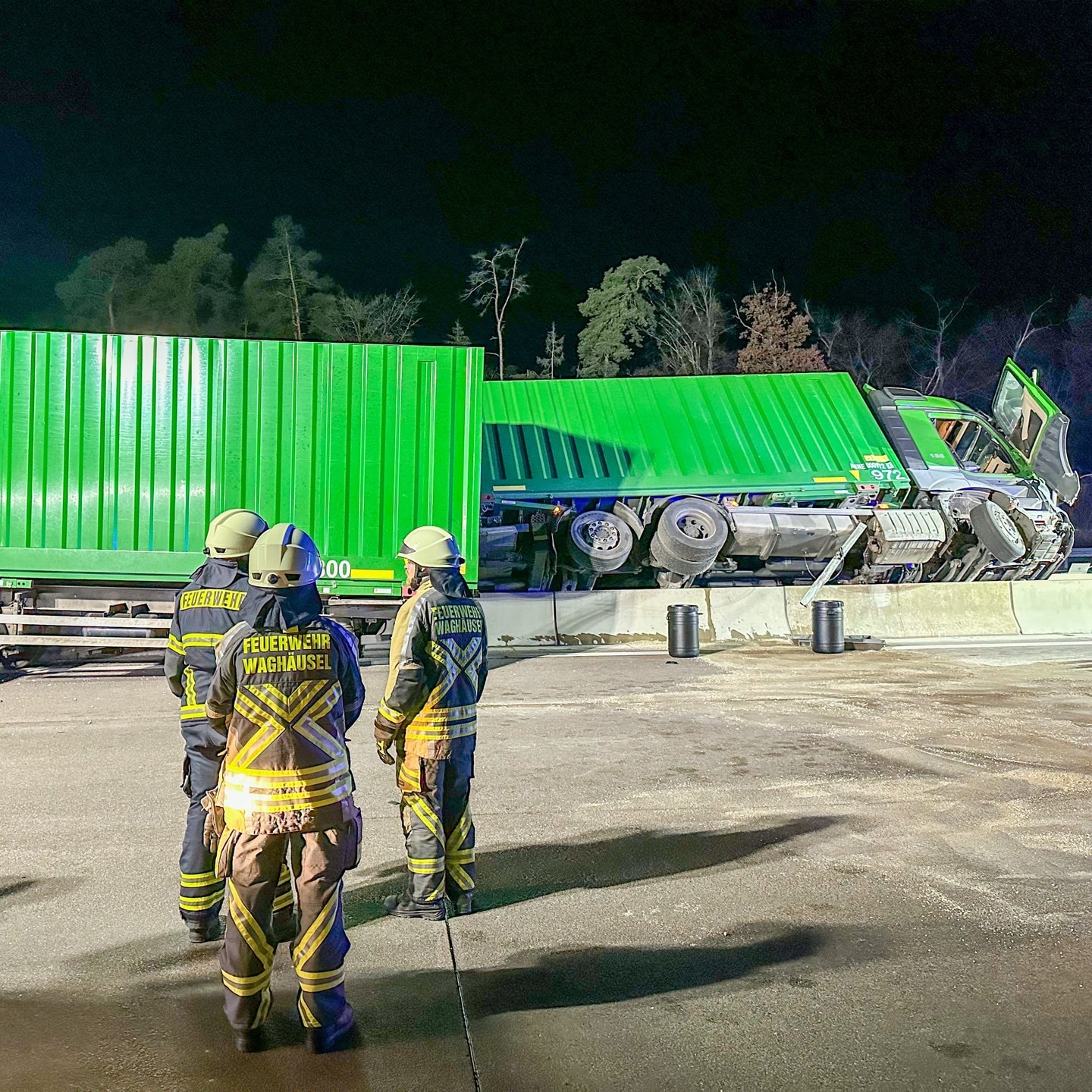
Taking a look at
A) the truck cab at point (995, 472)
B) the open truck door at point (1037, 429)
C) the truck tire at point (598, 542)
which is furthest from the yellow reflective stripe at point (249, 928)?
the open truck door at point (1037, 429)

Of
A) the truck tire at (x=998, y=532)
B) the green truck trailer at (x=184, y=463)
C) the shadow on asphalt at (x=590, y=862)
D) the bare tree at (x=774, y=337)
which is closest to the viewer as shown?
the shadow on asphalt at (x=590, y=862)

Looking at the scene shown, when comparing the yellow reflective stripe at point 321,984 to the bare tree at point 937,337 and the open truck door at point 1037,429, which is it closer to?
the open truck door at point 1037,429

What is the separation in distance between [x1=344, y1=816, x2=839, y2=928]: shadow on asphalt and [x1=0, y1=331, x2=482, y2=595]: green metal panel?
5.75m

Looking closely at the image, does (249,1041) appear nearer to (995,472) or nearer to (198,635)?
(198,635)

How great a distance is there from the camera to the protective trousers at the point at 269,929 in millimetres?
3043

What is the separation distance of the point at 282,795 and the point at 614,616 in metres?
10.4

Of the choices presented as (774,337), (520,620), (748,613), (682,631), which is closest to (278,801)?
(682,631)

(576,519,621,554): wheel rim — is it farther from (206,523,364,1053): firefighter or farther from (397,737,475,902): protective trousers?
(206,523,364,1053): firefighter

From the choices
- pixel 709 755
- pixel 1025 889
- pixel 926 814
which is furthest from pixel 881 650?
pixel 1025 889

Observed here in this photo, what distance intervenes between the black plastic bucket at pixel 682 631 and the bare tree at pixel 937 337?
40496 millimetres

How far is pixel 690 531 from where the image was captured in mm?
13742

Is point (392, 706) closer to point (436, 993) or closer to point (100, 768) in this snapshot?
point (436, 993)

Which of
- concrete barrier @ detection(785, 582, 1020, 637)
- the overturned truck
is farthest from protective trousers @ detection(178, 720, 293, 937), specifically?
concrete barrier @ detection(785, 582, 1020, 637)

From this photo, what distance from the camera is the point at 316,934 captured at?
3.04 metres
